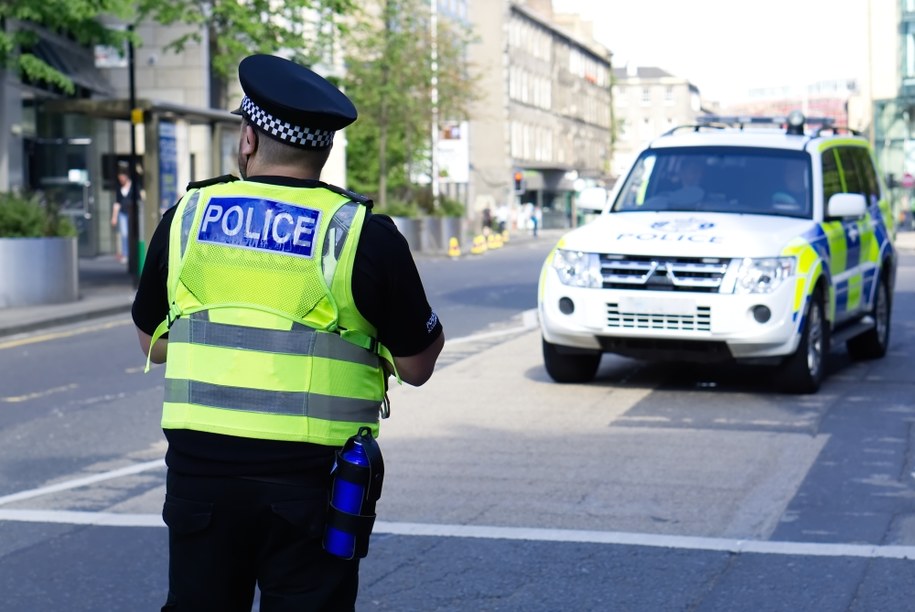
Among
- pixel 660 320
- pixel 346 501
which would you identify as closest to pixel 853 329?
pixel 660 320

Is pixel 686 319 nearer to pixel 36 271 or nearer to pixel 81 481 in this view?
pixel 81 481

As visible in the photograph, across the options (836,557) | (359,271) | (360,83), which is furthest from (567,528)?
(360,83)

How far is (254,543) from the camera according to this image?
10.7ft

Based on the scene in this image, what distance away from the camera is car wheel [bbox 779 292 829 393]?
436 inches

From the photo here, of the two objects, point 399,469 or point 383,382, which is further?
point 399,469

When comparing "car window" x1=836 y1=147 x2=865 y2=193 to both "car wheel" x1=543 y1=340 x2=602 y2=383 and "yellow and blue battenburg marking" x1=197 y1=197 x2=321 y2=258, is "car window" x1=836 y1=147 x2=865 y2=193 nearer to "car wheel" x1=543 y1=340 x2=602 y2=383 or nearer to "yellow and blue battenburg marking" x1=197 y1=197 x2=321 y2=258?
"car wheel" x1=543 y1=340 x2=602 y2=383

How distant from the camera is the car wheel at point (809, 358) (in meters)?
11.1

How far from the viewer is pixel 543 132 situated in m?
98.4

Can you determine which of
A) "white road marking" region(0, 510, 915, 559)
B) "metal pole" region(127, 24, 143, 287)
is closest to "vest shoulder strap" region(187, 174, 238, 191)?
"white road marking" region(0, 510, 915, 559)

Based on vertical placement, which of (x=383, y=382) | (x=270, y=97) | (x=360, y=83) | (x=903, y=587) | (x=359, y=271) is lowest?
(x=903, y=587)

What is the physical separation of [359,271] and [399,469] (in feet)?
17.3

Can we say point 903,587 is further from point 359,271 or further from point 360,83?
point 360,83

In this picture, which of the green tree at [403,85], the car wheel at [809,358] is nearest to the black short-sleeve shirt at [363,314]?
the car wheel at [809,358]

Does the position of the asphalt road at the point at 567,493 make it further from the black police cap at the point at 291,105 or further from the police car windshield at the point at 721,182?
the black police cap at the point at 291,105
